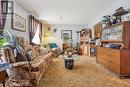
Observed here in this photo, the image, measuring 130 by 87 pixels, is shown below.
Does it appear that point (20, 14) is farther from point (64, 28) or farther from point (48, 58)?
point (64, 28)

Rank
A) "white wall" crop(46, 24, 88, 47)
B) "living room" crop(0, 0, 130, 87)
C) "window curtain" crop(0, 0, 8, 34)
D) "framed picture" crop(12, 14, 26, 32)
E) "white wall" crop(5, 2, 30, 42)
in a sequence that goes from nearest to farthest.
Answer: "living room" crop(0, 0, 130, 87) → "window curtain" crop(0, 0, 8, 34) → "white wall" crop(5, 2, 30, 42) → "framed picture" crop(12, 14, 26, 32) → "white wall" crop(46, 24, 88, 47)

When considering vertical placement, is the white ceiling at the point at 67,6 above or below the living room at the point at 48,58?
above

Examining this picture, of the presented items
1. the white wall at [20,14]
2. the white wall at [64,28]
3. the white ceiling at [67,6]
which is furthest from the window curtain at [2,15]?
the white wall at [64,28]

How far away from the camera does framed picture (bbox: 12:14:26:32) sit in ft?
16.1

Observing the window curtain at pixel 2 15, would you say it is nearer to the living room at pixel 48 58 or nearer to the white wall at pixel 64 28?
the living room at pixel 48 58

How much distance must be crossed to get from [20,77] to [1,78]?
0.82 meters

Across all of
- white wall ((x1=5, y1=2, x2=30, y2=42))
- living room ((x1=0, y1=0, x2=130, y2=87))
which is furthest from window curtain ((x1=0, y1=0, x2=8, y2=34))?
white wall ((x1=5, y1=2, x2=30, y2=42))

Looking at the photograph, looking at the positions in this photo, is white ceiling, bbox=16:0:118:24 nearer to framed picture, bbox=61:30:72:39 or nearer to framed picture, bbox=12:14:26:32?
framed picture, bbox=12:14:26:32

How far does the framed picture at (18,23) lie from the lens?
16.1ft

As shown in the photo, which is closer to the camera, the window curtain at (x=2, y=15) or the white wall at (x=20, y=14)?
the window curtain at (x=2, y=15)

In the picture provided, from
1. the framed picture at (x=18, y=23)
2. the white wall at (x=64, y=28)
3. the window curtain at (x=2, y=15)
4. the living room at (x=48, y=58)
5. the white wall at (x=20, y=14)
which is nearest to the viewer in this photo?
the living room at (x=48, y=58)

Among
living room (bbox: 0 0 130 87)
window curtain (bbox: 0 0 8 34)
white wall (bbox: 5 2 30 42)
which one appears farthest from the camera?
white wall (bbox: 5 2 30 42)

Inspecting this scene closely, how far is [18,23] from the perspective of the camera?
17.4 ft

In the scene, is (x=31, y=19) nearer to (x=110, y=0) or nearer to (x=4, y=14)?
(x=4, y=14)
